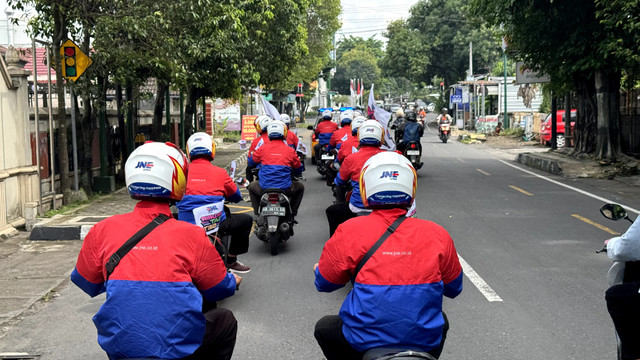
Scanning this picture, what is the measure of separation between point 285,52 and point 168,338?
22.7 metres

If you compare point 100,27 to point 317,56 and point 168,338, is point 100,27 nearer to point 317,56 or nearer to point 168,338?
point 168,338

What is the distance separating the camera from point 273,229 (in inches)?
352

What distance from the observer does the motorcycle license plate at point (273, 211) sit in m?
8.95

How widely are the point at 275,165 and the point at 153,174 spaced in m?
5.66

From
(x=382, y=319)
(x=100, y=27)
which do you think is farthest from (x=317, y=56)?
(x=382, y=319)

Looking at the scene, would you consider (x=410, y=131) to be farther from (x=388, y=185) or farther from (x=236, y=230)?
(x=388, y=185)

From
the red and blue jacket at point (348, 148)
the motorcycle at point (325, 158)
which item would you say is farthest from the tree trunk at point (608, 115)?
the red and blue jacket at point (348, 148)

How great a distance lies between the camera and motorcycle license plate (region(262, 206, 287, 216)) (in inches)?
352

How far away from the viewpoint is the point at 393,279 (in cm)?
347

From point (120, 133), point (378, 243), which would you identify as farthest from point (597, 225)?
point (120, 133)

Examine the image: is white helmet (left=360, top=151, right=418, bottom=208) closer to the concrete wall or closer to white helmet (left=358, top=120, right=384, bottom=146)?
white helmet (left=358, top=120, right=384, bottom=146)

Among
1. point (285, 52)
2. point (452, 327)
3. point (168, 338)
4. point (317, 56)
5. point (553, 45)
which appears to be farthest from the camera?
point (317, 56)

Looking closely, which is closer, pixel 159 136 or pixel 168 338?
pixel 168 338

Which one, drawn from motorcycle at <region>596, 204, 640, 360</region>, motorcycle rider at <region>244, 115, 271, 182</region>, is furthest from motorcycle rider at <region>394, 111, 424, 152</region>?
motorcycle at <region>596, 204, 640, 360</region>
